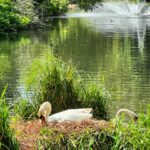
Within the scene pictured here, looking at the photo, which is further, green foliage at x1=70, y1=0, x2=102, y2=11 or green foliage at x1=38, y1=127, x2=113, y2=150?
green foliage at x1=70, y1=0, x2=102, y2=11

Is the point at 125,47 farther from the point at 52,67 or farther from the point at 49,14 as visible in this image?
the point at 49,14

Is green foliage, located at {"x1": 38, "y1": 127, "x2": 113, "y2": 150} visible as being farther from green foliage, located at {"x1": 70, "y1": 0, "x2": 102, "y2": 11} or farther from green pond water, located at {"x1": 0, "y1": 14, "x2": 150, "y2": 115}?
green foliage, located at {"x1": 70, "y1": 0, "x2": 102, "y2": 11}

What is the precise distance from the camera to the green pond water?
60.9 ft

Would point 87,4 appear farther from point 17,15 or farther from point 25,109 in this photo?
point 25,109

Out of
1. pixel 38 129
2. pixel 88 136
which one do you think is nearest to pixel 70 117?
pixel 38 129

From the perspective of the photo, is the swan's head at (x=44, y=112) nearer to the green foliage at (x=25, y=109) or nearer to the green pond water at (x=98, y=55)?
the green foliage at (x=25, y=109)

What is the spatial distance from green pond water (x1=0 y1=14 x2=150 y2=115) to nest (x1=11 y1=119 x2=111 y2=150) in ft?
11.7

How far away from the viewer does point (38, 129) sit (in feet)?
26.2

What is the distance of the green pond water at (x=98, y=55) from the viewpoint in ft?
60.9

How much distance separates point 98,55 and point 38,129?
2150cm

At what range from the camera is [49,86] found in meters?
11.4

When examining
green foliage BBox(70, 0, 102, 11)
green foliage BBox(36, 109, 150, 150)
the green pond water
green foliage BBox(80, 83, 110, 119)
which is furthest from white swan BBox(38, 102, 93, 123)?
green foliage BBox(70, 0, 102, 11)

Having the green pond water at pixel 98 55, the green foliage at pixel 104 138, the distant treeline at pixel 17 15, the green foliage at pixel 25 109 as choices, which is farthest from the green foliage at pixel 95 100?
the distant treeline at pixel 17 15

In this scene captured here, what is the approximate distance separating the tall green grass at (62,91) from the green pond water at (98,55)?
0.88 metres
